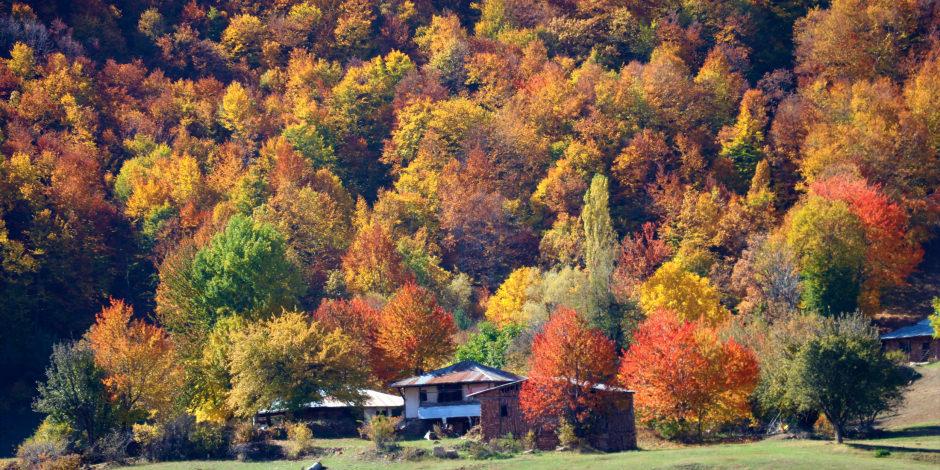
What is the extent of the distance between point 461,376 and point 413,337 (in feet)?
27.4

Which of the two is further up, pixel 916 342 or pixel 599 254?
pixel 599 254

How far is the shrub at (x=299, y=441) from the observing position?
73238 mm

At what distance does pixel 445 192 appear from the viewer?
5037 inches

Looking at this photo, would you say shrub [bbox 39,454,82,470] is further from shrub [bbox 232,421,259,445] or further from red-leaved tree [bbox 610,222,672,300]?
red-leaved tree [bbox 610,222,672,300]

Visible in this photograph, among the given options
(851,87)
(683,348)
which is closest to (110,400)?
(683,348)

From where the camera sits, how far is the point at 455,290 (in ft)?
381

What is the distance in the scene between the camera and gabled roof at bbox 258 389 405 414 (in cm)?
8412

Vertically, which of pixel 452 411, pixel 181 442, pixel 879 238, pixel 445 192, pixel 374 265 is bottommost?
pixel 181 442

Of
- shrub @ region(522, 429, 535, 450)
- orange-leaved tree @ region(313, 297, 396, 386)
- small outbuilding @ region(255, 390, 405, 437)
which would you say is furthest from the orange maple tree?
small outbuilding @ region(255, 390, 405, 437)

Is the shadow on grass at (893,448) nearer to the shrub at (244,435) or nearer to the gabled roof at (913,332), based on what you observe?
the gabled roof at (913,332)

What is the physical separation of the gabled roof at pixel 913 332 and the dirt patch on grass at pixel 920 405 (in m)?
6.03

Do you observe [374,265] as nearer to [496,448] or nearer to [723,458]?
[496,448]

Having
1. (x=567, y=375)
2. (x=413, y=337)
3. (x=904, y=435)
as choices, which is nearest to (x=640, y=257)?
(x=413, y=337)

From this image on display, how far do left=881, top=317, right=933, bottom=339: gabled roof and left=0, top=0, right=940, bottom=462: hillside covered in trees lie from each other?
4436mm
